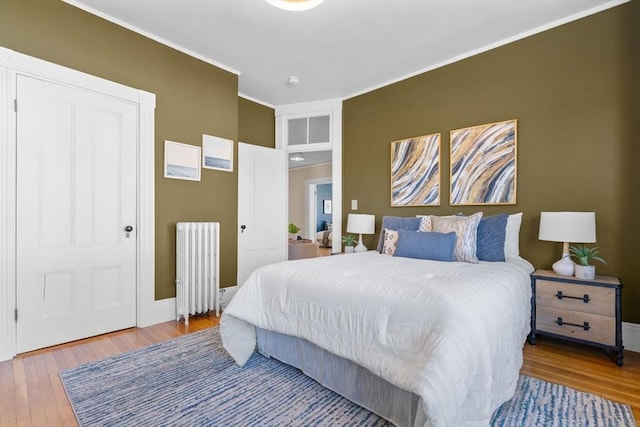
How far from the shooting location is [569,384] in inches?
75.5

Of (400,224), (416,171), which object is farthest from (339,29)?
(400,224)

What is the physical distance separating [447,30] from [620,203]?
205 cm

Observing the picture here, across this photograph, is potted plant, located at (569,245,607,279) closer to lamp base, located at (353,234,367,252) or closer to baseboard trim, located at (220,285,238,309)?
lamp base, located at (353,234,367,252)

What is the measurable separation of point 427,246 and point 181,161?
2.57m

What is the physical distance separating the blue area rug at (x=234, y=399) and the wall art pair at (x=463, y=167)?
176cm

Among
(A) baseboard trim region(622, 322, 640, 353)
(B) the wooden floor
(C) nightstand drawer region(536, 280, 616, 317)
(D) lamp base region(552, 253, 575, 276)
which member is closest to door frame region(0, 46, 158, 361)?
(B) the wooden floor

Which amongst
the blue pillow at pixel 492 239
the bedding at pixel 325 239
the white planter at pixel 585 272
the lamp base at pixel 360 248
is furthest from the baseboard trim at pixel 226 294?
the bedding at pixel 325 239

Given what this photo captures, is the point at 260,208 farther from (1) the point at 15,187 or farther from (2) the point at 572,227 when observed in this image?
(2) the point at 572,227

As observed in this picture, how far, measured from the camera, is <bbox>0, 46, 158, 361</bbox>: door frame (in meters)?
2.21

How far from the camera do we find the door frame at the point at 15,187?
7.25 ft

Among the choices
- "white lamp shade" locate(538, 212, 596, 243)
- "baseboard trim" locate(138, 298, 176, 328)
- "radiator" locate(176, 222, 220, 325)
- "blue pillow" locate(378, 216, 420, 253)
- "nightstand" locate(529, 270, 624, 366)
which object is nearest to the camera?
"nightstand" locate(529, 270, 624, 366)

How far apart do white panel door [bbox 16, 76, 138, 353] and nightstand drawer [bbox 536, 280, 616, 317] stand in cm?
353

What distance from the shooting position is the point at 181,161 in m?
3.21

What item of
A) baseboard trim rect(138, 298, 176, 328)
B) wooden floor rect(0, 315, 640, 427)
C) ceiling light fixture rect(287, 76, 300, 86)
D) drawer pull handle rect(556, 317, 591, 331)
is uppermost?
ceiling light fixture rect(287, 76, 300, 86)
